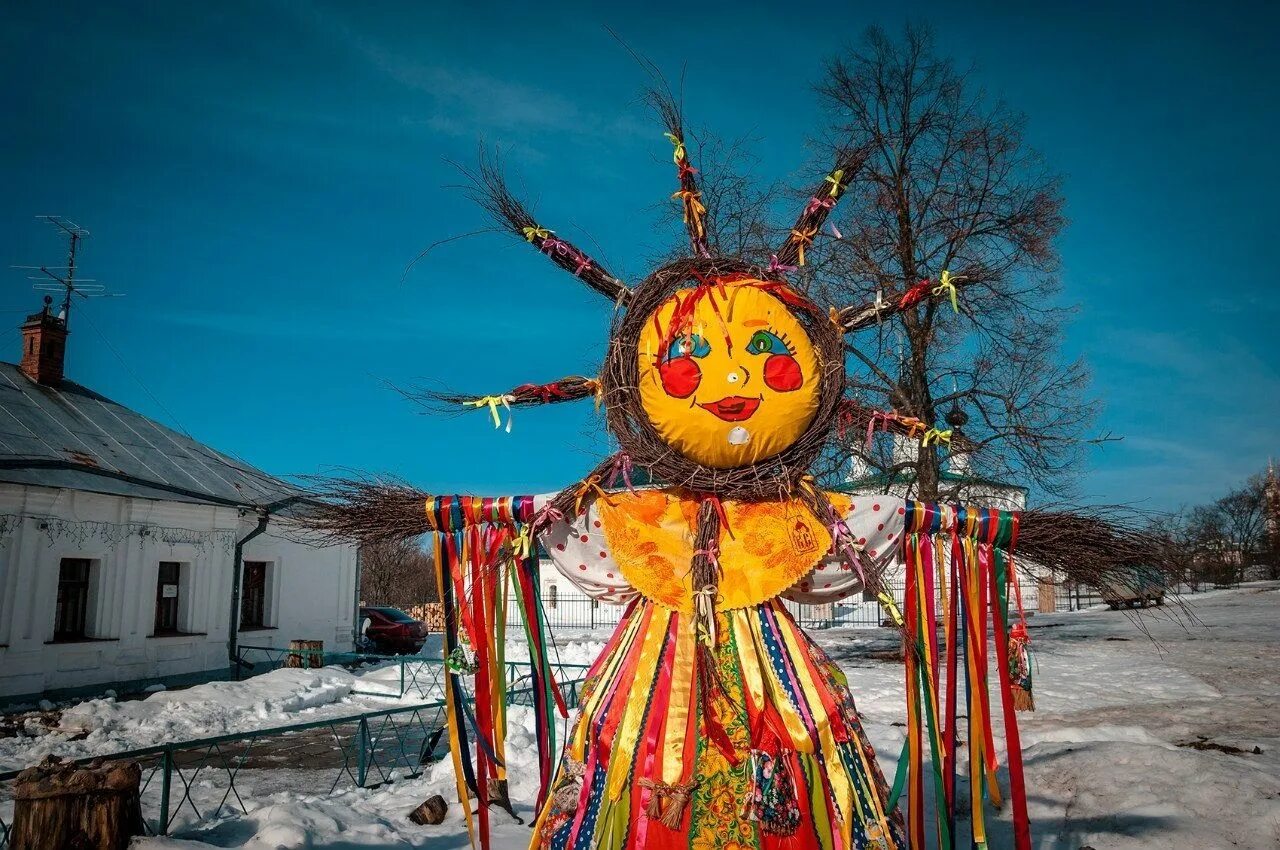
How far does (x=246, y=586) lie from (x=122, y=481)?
3591 mm

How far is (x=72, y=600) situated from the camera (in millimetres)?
13211

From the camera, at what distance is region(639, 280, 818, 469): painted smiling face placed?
3771 mm

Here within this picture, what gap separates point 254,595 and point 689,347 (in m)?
15.3

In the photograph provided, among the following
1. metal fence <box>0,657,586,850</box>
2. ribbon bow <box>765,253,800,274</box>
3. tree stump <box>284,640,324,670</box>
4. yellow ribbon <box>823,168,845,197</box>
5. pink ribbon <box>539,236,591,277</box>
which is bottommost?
metal fence <box>0,657,586,850</box>

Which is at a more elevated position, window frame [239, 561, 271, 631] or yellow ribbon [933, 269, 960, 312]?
yellow ribbon [933, 269, 960, 312]

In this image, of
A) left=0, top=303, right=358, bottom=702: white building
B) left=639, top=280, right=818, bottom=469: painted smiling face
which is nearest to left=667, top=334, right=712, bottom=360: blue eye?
left=639, top=280, right=818, bottom=469: painted smiling face

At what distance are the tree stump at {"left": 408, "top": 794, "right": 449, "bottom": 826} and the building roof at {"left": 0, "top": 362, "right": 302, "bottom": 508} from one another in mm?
7750

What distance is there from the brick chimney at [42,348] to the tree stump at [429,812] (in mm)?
14430

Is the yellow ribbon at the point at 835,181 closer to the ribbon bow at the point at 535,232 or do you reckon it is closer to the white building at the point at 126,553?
the ribbon bow at the point at 535,232

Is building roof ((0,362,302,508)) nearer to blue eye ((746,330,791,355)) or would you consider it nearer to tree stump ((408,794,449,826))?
tree stump ((408,794,449,826))

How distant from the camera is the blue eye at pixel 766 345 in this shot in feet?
12.6

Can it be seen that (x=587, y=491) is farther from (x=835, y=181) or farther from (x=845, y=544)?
(x=835, y=181)

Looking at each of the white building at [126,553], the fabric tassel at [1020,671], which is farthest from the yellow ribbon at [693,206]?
the white building at [126,553]

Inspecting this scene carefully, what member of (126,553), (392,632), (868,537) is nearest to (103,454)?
(126,553)
